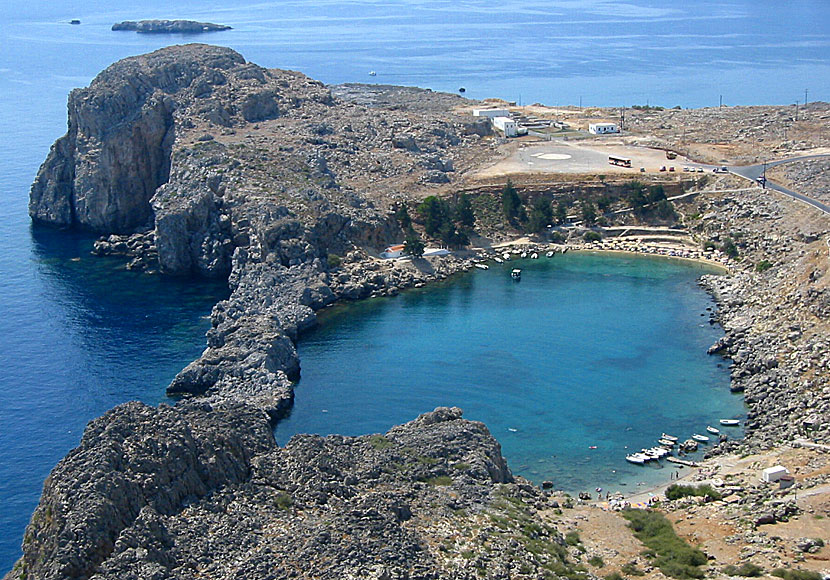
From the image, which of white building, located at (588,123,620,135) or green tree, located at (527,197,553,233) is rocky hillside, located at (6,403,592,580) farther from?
white building, located at (588,123,620,135)

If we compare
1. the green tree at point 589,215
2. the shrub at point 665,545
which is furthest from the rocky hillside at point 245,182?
the shrub at point 665,545

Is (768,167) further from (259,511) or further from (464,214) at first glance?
(259,511)

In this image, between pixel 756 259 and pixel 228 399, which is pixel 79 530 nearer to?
pixel 228 399

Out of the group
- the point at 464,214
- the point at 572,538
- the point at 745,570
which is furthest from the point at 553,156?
the point at 745,570

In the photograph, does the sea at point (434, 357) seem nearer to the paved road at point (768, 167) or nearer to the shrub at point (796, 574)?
the paved road at point (768, 167)

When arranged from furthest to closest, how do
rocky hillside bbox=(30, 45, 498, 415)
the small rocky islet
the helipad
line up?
the helipad → rocky hillside bbox=(30, 45, 498, 415) → the small rocky islet

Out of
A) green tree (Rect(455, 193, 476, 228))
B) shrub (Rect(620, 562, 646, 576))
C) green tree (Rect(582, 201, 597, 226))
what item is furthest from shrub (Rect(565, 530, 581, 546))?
green tree (Rect(582, 201, 597, 226))
